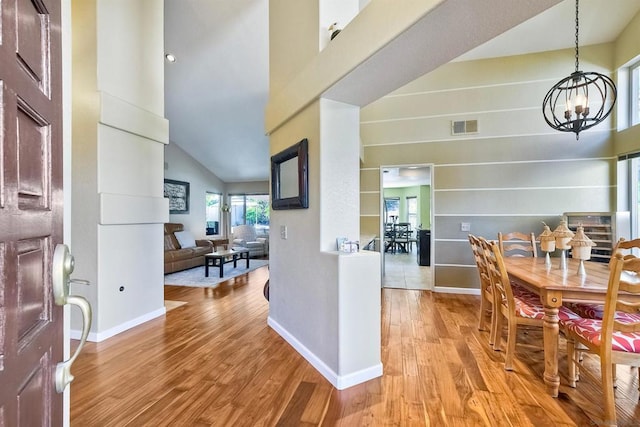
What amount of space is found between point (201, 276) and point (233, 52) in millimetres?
4227

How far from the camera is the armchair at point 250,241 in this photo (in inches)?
335

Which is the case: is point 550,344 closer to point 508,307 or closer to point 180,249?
point 508,307

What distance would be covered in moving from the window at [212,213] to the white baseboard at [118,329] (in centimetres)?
625

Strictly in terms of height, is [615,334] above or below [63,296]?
below

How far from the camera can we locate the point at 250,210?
1066 cm

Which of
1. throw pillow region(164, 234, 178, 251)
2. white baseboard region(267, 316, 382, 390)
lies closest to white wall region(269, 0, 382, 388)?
white baseboard region(267, 316, 382, 390)

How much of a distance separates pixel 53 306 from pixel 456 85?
5451 mm

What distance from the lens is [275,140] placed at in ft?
10.3

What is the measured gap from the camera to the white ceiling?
12.6 feet

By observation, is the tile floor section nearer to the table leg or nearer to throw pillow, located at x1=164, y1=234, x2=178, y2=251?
the table leg

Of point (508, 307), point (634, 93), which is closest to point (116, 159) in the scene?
point (508, 307)

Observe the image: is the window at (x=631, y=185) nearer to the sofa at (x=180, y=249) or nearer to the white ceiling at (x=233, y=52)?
the white ceiling at (x=233, y=52)

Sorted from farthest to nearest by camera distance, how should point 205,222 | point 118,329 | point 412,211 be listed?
point 412,211 < point 205,222 < point 118,329

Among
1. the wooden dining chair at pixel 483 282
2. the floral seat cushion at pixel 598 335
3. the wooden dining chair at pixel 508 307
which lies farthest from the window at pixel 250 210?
the floral seat cushion at pixel 598 335
